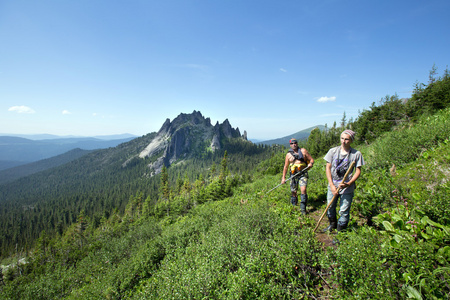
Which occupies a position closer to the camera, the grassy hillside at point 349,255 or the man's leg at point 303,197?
the grassy hillside at point 349,255

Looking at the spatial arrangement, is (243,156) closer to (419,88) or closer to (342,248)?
(419,88)

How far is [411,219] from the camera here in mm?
2779

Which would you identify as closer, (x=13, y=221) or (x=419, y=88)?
(x=419, y=88)

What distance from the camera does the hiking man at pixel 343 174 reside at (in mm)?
4770

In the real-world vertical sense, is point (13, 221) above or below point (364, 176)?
below

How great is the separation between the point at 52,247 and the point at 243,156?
145m

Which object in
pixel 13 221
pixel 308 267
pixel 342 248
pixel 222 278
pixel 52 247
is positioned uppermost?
pixel 342 248

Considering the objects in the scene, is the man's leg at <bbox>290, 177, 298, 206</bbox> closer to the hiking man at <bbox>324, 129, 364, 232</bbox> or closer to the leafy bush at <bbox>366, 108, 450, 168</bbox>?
the hiking man at <bbox>324, 129, 364, 232</bbox>

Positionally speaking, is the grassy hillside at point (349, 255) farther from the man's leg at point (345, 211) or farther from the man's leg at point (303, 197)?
the man's leg at point (303, 197)

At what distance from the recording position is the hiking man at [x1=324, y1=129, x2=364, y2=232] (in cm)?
477

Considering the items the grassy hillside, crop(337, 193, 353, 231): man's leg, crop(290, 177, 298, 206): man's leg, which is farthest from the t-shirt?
crop(290, 177, 298, 206): man's leg

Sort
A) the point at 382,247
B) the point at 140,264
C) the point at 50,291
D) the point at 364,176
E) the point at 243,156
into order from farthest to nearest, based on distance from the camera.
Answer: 1. the point at 243,156
2. the point at 50,291
3. the point at 140,264
4. the point at 364,176
5. the point at 382,247

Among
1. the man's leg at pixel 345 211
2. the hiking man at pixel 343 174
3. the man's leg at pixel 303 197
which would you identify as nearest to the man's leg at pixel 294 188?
the man's leg at pixel 303 197

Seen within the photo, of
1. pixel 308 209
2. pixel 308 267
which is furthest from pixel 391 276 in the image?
pixel 308 209
